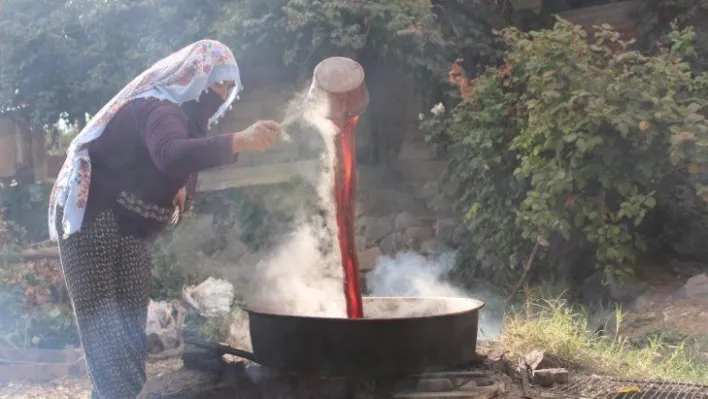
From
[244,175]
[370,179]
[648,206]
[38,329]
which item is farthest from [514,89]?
[38,329]

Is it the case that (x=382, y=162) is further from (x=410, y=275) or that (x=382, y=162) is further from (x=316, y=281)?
(x=316, y=281)

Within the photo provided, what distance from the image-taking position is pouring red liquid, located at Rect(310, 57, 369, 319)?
3002 millimetres

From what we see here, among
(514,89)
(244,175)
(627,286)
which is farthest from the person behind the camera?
(244,175)

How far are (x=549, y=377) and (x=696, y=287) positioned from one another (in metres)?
2.81

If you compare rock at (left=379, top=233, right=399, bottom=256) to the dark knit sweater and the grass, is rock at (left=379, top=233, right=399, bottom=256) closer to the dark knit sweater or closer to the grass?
the grass

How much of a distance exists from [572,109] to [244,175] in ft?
12.2

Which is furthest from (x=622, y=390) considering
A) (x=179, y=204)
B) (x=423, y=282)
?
(x=423, y=282)

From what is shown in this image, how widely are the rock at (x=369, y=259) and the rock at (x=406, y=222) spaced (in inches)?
15.8

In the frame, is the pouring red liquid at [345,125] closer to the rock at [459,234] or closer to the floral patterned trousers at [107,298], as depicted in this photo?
the floral patterned trousers at [107,298]

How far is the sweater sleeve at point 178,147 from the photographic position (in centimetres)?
273

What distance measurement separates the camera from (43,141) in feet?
27.6

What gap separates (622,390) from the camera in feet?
10.5

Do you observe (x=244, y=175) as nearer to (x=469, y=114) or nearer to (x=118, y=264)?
(x=469, y=114)

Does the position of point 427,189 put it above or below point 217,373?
above
